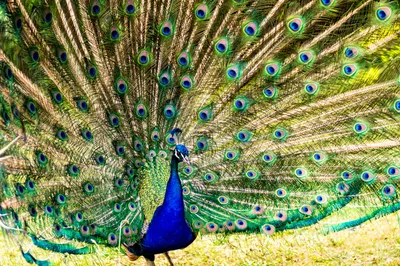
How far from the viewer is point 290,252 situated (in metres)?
5.35

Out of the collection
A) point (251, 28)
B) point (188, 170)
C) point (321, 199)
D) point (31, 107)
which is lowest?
point (321, 199)

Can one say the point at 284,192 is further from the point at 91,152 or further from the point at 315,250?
the point at 315,250

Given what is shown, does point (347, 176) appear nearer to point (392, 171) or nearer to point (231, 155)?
point (392, 171)

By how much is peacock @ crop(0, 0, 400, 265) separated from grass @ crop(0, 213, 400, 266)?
1.33 metres

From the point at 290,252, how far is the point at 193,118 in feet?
7.15

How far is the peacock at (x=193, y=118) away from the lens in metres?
3.50

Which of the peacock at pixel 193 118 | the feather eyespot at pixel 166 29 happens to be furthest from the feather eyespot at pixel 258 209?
the feather eyespot at pixel 166 29

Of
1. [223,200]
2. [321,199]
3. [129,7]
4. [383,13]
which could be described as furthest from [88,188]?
[383,13]

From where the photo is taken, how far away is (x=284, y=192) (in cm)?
380

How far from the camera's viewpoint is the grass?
16.8 ft

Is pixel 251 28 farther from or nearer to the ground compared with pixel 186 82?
farther from the ground

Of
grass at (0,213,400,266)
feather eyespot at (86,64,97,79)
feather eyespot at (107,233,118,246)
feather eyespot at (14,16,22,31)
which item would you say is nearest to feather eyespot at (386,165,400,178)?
grass at (0,213,400,266)

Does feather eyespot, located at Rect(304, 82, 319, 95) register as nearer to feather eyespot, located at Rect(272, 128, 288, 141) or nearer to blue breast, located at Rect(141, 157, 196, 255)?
feather eyespot, located at Rect(272, 128, 288, 141)

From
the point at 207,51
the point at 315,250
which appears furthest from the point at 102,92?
the point at 315,250
